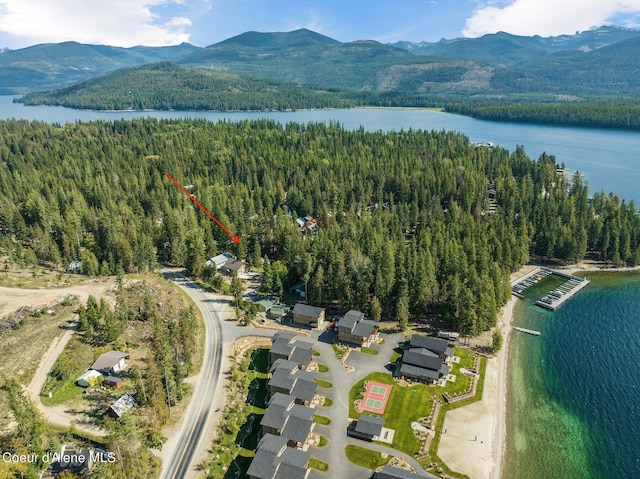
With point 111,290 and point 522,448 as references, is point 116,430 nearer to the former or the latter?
point 111,290

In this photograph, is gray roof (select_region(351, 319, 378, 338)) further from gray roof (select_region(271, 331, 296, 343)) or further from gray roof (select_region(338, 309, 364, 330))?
gray roof (select_region(271, 331, 296, 343))

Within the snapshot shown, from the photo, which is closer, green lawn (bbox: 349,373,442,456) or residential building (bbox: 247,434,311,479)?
residential building (bbox: 247,434,311,479)

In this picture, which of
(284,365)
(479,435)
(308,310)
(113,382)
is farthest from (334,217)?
(479,435)

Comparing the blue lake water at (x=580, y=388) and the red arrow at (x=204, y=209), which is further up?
the red arrow at (x=204, y=209)

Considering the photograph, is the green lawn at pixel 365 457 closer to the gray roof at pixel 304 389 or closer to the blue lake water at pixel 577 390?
the gray roof at pixel 304 389

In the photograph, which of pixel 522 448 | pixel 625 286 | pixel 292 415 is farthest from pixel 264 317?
pixel 625 286

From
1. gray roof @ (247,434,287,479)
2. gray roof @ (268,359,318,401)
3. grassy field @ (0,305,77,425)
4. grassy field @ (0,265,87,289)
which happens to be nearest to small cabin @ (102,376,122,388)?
grassy field @ (0,305,77,425)

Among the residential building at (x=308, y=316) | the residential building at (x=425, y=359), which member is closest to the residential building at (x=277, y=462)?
the residential building at (x=425, y=359)

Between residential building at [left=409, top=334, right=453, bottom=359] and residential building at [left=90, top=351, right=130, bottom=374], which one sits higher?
residential building at [left=409, top=334, right=453, bottom=359]
